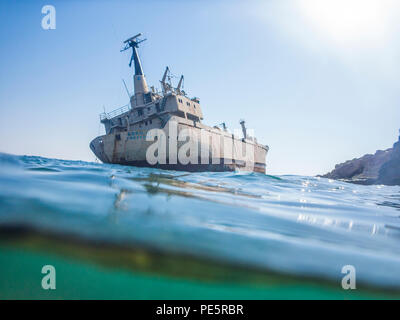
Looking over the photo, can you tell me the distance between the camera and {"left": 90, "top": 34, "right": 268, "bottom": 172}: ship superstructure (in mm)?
21406

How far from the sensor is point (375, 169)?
47.4 meters

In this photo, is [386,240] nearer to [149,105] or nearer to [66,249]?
[66,249]

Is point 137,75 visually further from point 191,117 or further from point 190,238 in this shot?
point 190,238

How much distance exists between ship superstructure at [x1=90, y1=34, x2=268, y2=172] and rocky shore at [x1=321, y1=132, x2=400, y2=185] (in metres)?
31.4

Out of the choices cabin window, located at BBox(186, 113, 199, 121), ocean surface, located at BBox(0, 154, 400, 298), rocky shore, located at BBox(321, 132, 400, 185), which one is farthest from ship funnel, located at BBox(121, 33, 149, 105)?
rocky shore, located at BBox(321, 132, 400, 185)

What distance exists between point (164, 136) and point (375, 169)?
54247 millimetres

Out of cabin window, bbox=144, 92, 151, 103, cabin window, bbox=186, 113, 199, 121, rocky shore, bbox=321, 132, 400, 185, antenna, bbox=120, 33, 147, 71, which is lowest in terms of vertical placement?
rocky shore, bbox=321, 132, 400, 185

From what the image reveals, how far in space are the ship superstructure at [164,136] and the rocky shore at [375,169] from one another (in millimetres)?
31364

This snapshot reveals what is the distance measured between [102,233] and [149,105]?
23.9 meters

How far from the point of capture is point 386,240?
2.85m

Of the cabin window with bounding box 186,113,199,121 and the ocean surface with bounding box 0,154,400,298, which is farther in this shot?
the cabin window with bounding box 186,113,199,121

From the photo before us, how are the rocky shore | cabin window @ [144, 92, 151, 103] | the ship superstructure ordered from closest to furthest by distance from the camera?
the ship superstructure
cabin window @ [144, 92, 151, 103]
the rocky shore

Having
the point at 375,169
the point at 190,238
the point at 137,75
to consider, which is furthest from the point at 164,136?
the point at 375,169

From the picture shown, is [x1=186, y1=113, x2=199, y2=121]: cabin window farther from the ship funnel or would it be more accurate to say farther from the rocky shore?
the rocky shore
